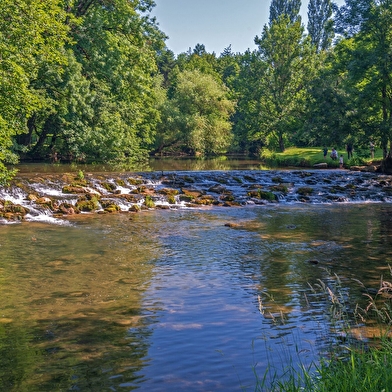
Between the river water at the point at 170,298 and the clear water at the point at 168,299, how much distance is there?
0.03 metres

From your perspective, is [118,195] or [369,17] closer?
[118,195]

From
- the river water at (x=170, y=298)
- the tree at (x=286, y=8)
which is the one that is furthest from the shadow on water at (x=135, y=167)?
the tree at (x=286, y=8)

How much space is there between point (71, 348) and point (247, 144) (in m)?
70.9

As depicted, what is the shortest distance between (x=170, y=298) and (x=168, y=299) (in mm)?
79

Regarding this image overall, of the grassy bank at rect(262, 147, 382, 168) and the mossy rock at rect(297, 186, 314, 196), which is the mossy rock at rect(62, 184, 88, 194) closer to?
the mossy rock at rect(297, 186, 314, 196)

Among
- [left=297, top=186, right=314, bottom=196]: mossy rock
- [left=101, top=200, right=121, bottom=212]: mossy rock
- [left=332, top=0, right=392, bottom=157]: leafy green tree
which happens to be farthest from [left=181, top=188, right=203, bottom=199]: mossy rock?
[left=332, top=0, right=392, bottom=157]: leafy green tree

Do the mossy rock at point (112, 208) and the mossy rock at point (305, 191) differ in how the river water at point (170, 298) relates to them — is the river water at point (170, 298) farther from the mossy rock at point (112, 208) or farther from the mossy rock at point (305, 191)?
the mossy rock at point (305, 191)

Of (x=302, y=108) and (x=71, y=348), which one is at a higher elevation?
(x=302, y=108)

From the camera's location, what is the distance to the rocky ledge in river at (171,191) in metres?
23.0

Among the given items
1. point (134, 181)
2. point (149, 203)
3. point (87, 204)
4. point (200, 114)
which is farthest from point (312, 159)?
point (87, 204)

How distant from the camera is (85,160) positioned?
136ft

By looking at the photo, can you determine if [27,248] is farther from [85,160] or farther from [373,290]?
[85,160]

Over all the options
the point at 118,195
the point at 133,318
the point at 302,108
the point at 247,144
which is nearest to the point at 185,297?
the point at 133,318

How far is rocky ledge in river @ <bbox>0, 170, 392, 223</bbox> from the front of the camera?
23.0 metres
